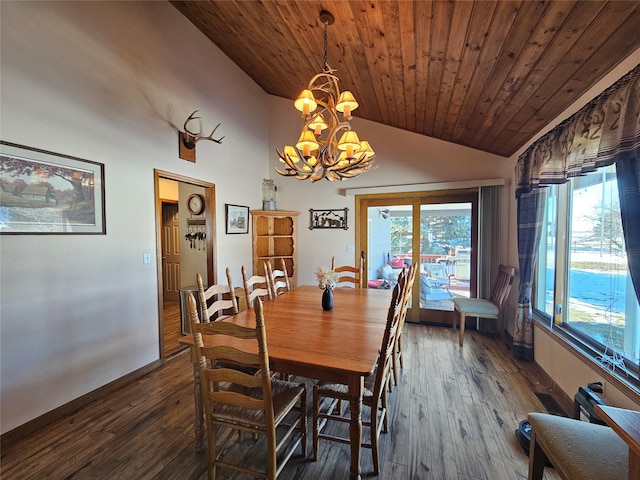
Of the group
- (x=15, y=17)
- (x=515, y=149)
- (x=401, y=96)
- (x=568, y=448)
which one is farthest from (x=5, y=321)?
(x=515, y=149)

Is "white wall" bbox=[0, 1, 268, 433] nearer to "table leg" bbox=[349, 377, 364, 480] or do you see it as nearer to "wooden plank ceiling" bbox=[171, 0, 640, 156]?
"wooden plank ceiling" bbox=[171, 0, 640, 156]

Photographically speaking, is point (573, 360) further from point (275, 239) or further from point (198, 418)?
point (275, 239)

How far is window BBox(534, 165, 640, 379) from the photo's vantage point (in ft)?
5.62

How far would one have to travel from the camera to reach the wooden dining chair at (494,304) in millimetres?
3324

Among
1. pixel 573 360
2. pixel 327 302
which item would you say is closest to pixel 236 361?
pixel 327 302

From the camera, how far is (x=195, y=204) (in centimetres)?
468

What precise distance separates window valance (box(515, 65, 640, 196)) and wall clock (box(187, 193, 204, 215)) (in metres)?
4.48

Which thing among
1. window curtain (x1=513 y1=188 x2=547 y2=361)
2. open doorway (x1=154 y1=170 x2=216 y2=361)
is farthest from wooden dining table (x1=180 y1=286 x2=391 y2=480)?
open doorway (x1=154 y1=170 x2=216 y2=361)

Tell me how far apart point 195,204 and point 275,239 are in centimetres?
148

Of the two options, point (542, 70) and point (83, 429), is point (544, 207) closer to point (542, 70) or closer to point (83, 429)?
point (542, 70)

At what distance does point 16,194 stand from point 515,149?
4.75m

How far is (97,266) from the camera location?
2.35 metres

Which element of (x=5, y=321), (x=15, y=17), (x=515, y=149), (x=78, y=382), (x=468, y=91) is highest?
(x=15, y=17)

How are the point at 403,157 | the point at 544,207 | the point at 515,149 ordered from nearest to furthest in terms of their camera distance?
the point at 544,207 → the point at 515,149 → the point at 403,157
